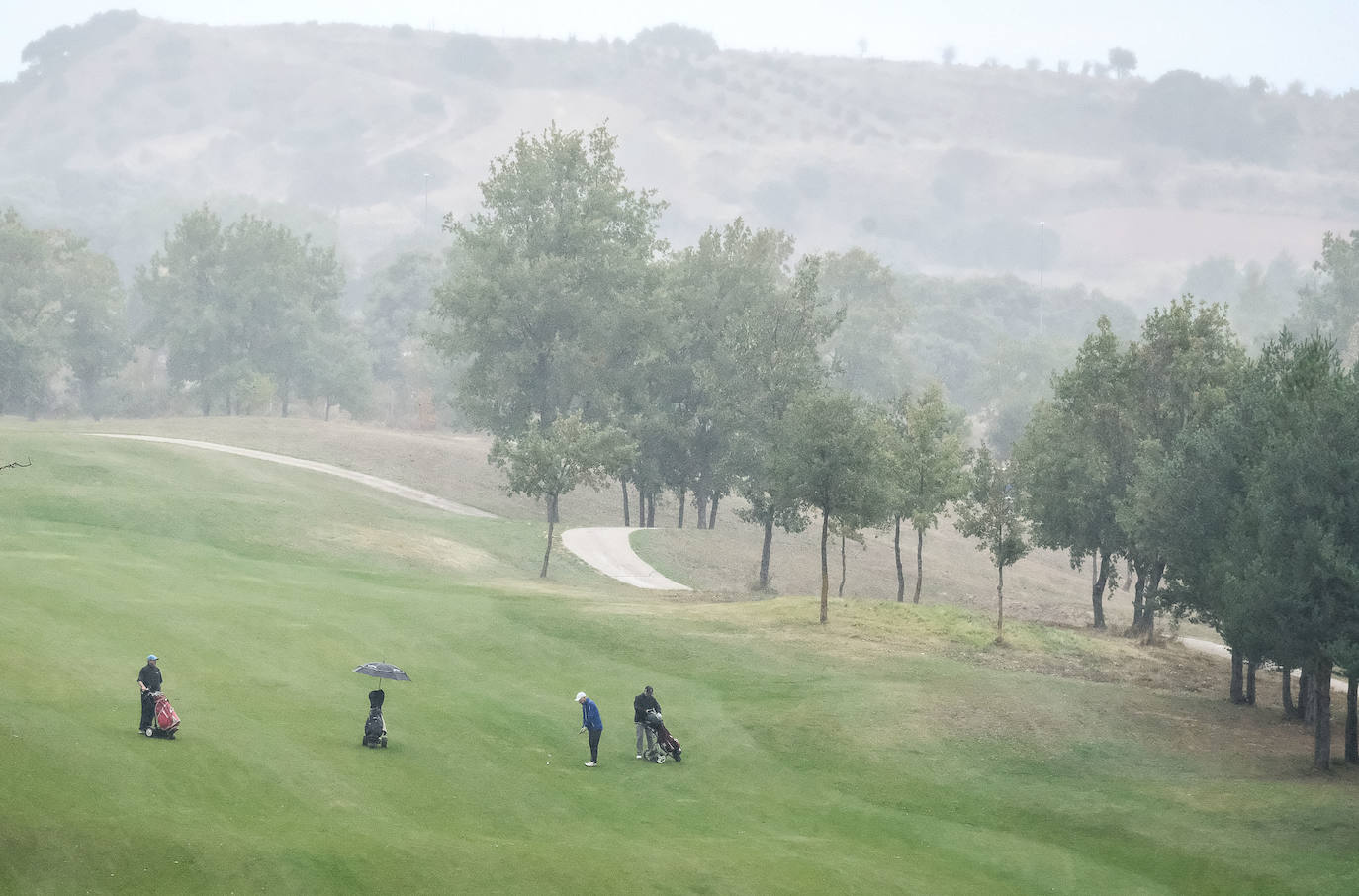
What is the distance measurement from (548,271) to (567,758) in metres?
59.0

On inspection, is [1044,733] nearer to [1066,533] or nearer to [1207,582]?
[1207,582]

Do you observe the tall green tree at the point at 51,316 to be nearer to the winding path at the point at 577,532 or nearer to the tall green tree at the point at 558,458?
the winding path at the point at 577,532

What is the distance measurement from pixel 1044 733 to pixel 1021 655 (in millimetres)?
12864

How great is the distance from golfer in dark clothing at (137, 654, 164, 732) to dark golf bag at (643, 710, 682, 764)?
12371mm

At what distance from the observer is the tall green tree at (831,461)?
55438 mm

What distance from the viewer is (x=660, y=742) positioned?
123 ft

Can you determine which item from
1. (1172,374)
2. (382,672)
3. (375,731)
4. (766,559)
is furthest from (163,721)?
(766,559)

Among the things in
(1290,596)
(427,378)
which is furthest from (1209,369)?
(427,378)

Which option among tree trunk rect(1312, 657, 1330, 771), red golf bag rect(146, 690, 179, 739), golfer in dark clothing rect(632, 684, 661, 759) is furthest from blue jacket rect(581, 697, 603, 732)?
tree trunk rect(1312, 657, 1330, 771)

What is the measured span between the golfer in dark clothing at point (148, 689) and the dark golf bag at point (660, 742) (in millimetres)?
12371

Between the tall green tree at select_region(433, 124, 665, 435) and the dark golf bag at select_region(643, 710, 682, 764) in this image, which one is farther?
the tall green tree at select_region(433, 124, 665, 435)

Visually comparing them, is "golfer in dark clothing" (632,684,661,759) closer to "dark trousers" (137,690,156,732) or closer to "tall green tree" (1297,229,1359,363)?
"dark trousers" (137,690,156,732)

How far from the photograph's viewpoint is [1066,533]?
6788 centimetres

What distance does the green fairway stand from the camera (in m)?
27.4
